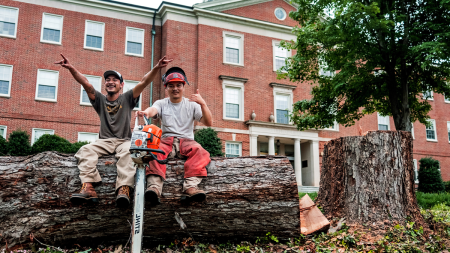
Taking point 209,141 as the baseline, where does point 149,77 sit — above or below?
below

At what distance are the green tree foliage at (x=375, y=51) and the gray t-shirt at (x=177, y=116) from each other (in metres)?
7.65

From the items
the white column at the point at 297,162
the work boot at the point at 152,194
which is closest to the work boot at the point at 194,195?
the work boot at the point at 152,194

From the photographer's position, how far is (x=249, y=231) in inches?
186

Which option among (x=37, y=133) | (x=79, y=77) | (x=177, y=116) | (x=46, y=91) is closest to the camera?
(x=79, y=77)

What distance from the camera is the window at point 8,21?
18344 millimetres

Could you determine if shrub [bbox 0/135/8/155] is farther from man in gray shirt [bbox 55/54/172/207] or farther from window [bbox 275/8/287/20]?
window [bbox 275/8/287/20]

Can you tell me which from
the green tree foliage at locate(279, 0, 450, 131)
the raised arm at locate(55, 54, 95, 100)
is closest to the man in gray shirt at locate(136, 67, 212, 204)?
the raised arm at locate(55, 54, 95, 100)

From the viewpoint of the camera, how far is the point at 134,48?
66.3 ft

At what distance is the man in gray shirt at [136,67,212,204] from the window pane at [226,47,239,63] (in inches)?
653

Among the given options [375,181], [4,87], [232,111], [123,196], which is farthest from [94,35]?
[375,181]

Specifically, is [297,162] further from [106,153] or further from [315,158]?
[106,153]

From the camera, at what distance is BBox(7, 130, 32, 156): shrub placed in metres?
15.1

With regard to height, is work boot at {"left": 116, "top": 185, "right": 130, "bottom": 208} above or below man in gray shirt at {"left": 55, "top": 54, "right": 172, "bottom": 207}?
below

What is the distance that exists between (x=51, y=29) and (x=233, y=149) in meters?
11.5
